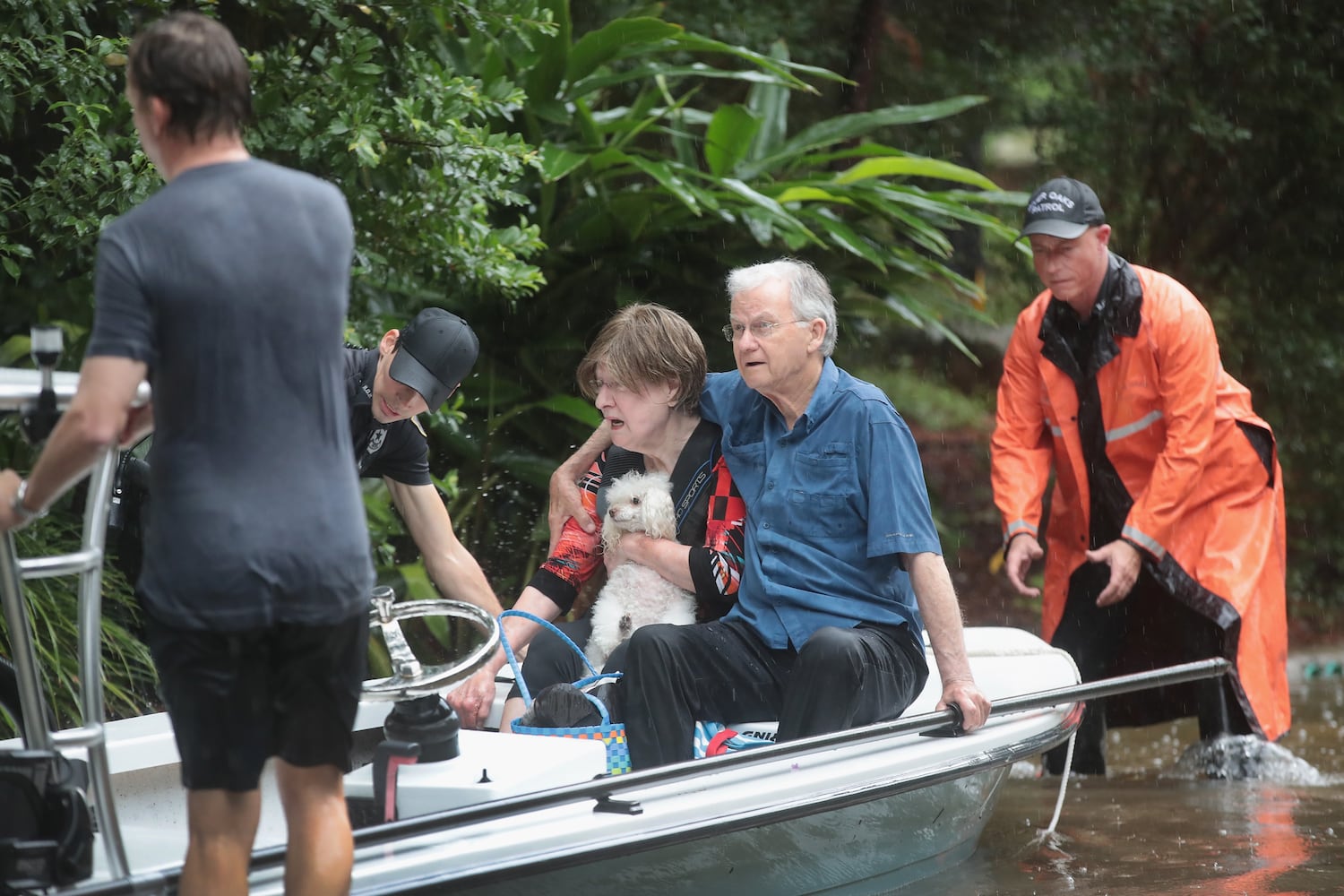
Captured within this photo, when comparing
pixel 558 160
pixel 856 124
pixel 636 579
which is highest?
pixel 856 124

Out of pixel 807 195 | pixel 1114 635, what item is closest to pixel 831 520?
pixel 1114 635

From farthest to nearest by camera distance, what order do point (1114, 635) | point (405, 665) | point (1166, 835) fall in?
point (1114, 635) < point (1166, 835) < point (405, 665)

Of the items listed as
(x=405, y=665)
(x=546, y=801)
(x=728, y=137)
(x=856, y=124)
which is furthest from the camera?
(x=856, y=124)

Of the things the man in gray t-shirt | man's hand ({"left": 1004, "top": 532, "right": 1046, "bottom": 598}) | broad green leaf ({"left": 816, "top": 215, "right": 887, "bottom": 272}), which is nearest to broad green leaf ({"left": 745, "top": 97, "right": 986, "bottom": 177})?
broad green leaf ({"left": 816, "top": 215, "right": 887, "bottom": 272})

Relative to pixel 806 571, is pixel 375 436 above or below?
above

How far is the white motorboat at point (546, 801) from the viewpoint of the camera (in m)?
2.26

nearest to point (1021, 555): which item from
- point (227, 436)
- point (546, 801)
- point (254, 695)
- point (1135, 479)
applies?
point (1135, 479)

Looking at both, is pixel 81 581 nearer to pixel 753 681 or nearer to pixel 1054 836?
pixel 753 681

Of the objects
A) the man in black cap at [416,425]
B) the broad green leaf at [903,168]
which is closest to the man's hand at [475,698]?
the man in black cap at [416,425]

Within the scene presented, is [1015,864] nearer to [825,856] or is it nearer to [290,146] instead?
[825,856]

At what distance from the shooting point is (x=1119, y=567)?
473 centimetres

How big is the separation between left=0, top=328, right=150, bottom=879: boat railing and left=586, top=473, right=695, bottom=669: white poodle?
1.50m

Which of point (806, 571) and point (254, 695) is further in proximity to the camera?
point (806, 571)

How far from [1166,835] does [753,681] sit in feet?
5.30
